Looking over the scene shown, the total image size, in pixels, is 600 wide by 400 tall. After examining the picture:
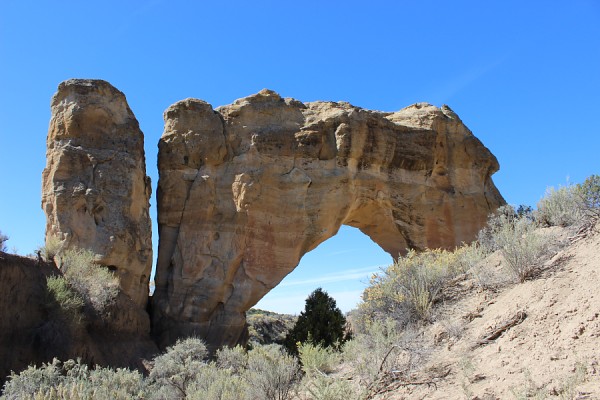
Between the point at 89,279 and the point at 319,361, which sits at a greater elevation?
the point at 89,279

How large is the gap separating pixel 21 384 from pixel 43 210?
335 inches

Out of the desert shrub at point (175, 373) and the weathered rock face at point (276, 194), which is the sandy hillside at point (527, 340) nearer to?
the desert shrub at point (175, 373)

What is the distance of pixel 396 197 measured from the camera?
18.1m

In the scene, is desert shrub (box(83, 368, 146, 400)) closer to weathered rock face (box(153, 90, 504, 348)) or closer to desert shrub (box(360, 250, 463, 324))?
desert shrub (box(360, 250, 463, 324))

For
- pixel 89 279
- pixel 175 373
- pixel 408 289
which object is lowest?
pixel 175 373

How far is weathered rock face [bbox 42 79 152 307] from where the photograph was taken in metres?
13.8

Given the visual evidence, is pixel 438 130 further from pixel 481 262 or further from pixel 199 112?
pixel 481 262

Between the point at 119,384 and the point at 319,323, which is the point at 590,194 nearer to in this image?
the point at 119,384

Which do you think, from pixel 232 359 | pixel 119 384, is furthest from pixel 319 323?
pixel 119 384

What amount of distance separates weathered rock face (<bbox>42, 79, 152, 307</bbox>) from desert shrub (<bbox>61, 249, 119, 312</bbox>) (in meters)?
0.73

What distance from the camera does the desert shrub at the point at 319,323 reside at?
57.9ft

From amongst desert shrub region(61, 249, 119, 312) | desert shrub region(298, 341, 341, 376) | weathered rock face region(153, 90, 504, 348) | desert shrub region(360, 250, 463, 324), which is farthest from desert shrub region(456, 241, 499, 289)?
desert shrub region(61, 249, 119, 312)

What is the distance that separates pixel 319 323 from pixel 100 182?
8.62 m

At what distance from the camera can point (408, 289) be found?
7.95m
